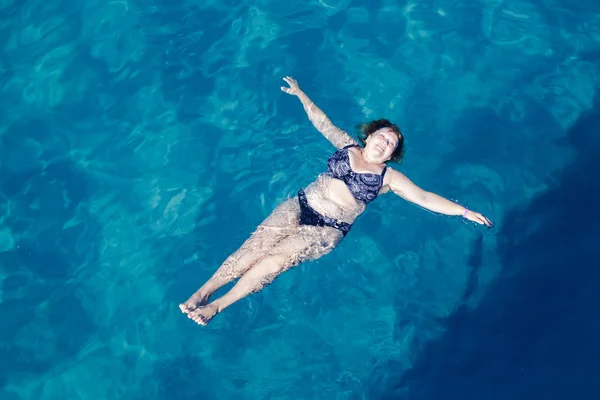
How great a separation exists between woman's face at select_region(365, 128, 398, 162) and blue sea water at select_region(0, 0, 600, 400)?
4.46 feet

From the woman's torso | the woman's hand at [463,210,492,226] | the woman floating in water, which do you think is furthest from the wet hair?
the woman's hand at [463,210,492,226]

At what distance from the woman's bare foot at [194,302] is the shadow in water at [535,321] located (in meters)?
2.32

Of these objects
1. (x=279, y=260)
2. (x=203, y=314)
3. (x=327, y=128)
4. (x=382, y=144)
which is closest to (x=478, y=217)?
(x=382, y=144)

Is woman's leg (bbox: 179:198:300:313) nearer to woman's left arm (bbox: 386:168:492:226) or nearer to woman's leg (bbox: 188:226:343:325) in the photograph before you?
woman's leg (bbox: 188:226:343:325)

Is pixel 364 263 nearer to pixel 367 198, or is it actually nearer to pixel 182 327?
pixel 367 198

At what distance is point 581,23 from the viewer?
8.39m

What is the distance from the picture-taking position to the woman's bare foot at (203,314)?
5410 mm

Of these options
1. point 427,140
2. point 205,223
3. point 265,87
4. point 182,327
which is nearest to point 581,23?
point 427,140

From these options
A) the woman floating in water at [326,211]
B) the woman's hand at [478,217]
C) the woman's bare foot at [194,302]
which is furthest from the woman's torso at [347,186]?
the woman's bare foot at [194,302]

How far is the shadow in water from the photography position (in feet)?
19.1

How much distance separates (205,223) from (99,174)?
5.35 ft

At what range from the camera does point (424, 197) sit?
5.85 meters

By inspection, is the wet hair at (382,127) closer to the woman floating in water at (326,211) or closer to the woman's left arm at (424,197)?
the woman floating in water at (326,211)

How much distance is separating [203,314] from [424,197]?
255cm
